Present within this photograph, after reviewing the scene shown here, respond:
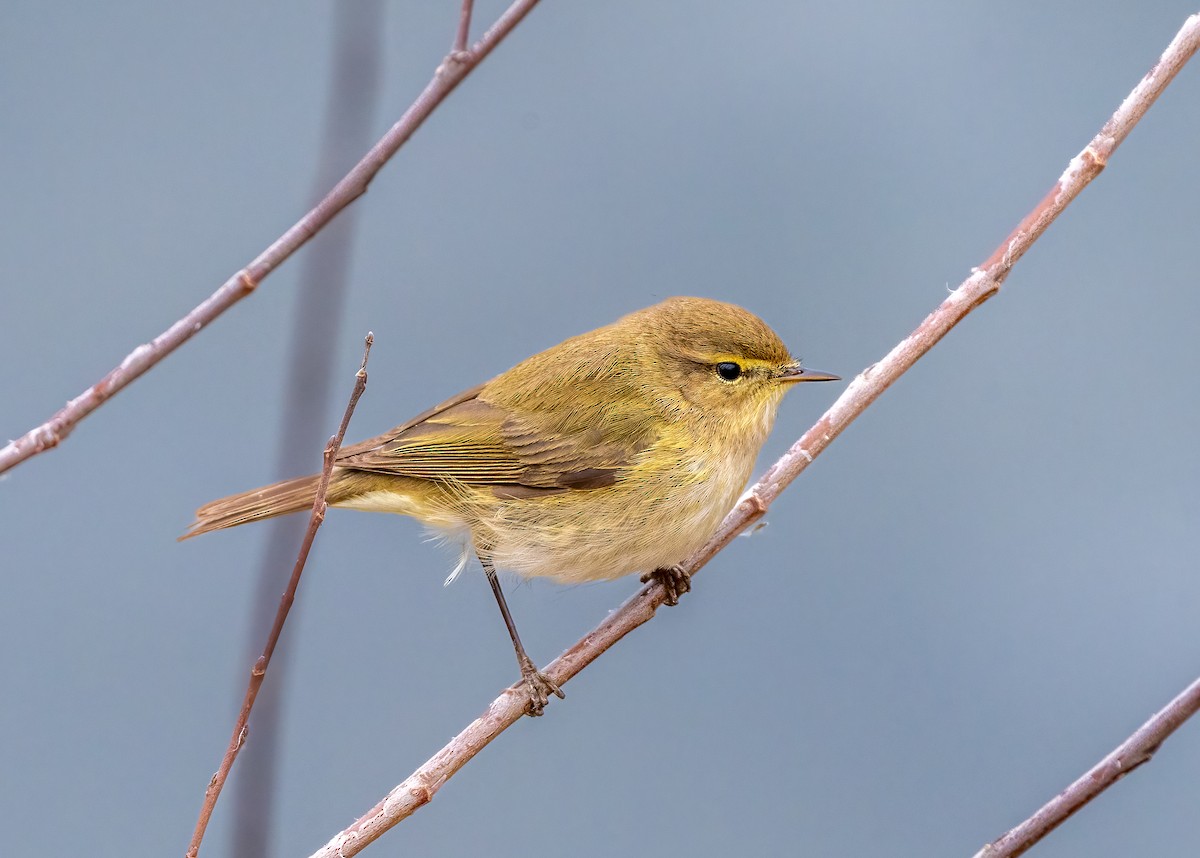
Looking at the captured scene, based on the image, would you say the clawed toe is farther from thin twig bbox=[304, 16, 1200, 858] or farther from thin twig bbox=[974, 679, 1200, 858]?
thin twig bbox=[974, 679, 1200, 858]

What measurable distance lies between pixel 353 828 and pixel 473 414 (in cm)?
114

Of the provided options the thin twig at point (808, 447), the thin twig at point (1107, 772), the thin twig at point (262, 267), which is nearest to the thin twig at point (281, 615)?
the thin twig at point (262, 267)

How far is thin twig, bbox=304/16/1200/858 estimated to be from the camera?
1738 mm

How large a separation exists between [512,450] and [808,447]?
2.24ft

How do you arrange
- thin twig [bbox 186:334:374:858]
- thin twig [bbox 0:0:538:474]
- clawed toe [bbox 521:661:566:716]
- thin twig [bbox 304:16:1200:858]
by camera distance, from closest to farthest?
thin twig [bbox 186:334:374:858]
thin twig [bbox 0:0:538:474]
thin twig [bbox 304:16:1200:858]
clawed toe [bbox 521:661:566:716]

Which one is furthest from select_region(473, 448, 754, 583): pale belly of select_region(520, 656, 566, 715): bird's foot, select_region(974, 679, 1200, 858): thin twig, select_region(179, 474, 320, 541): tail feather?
select_region(974, 679, 1200, 858): thin twig

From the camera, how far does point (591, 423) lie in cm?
254

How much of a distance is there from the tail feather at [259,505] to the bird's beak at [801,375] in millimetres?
1005

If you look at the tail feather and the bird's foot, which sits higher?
the tail feather

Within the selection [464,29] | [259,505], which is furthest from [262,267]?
[259,505]

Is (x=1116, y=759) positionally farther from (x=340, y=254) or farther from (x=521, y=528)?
(x=521, y=528)

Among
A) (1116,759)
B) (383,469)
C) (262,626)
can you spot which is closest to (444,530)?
(383,469)

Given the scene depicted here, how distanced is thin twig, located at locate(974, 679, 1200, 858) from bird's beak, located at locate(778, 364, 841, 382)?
3.39 ft

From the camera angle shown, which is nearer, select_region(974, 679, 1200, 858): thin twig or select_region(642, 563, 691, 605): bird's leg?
select_region(974, 679, 1200, 858): thin twig
